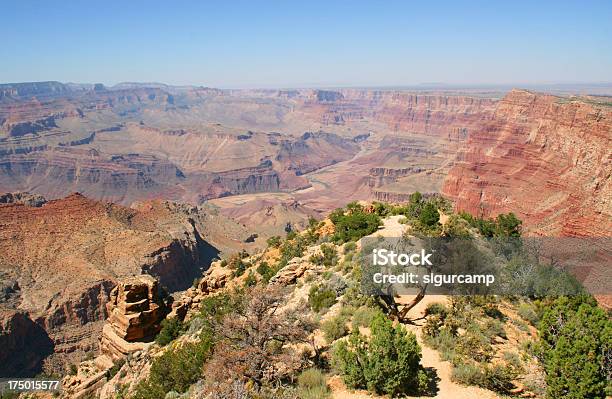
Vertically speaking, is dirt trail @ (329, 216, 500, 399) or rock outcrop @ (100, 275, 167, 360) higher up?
dirt trail @ (329, 216, 500, 399)

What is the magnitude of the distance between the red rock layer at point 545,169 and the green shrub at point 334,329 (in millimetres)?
37385

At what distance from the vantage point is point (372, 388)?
1280 cm

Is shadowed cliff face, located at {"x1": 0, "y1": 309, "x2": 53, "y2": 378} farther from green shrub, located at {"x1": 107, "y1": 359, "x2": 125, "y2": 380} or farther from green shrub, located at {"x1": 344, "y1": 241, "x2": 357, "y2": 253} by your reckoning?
green shrub, located at {"x1": 344, "y1": 241, "x2": 357, "y2": 253}

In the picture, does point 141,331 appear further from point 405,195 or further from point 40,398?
point 405,195

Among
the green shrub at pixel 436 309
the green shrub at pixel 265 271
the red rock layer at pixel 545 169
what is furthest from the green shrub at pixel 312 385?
the red rock layer at pixel 545 169

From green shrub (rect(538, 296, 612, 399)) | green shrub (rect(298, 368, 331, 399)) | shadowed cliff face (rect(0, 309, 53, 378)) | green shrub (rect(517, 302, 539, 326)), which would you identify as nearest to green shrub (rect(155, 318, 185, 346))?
green shrub (rect(298, 368, 331, 399))

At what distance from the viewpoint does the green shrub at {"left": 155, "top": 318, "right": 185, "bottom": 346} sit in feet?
88.1

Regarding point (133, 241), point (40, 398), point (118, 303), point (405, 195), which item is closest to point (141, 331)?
point (118, 303)

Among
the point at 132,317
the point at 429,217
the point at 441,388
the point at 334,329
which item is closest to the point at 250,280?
the point at 132,317

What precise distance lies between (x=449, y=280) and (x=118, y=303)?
81.1ft

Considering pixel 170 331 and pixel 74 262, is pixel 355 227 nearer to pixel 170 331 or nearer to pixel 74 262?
pixel 170 331

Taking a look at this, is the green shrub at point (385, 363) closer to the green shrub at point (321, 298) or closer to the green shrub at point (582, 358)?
the green shrub at point (582, 358)

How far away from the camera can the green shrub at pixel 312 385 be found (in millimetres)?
12703

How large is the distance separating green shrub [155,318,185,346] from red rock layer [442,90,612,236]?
138ft
